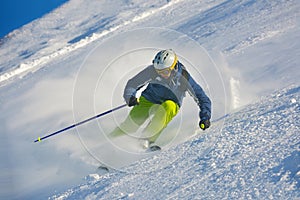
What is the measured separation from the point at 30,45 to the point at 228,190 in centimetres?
1405

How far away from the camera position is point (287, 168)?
3.51 meters

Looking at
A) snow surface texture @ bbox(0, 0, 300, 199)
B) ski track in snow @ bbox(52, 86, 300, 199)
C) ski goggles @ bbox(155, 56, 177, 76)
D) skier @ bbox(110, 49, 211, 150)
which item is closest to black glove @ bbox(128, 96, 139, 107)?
skier @ bbox(110, 49, 211, 150)

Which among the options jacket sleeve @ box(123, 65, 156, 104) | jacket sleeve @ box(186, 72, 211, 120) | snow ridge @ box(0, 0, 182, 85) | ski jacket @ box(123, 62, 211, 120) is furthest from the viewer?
snow ridge @ box(0, 0, 182, 85)

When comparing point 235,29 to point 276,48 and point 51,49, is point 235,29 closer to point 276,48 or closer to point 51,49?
point 276,48

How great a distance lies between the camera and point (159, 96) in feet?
18.1

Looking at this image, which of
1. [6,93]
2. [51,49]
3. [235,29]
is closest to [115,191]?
[235,29]

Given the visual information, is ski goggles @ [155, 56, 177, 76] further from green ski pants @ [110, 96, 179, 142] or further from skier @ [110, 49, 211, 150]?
green ski pants @ [110, 96, 179, 142]

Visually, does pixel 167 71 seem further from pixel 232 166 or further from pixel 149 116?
pixel 232 166

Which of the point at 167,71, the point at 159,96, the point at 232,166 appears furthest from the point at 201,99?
the point at 232,166

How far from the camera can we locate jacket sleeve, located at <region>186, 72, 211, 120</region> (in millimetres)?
4945

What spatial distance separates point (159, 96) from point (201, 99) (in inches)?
24.1

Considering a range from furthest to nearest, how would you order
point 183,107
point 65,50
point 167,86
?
point 65,50 < point 183,107 < point 167,86

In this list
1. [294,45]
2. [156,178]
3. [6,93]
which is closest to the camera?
[156,178]

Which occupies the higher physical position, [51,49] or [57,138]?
[51,49]
